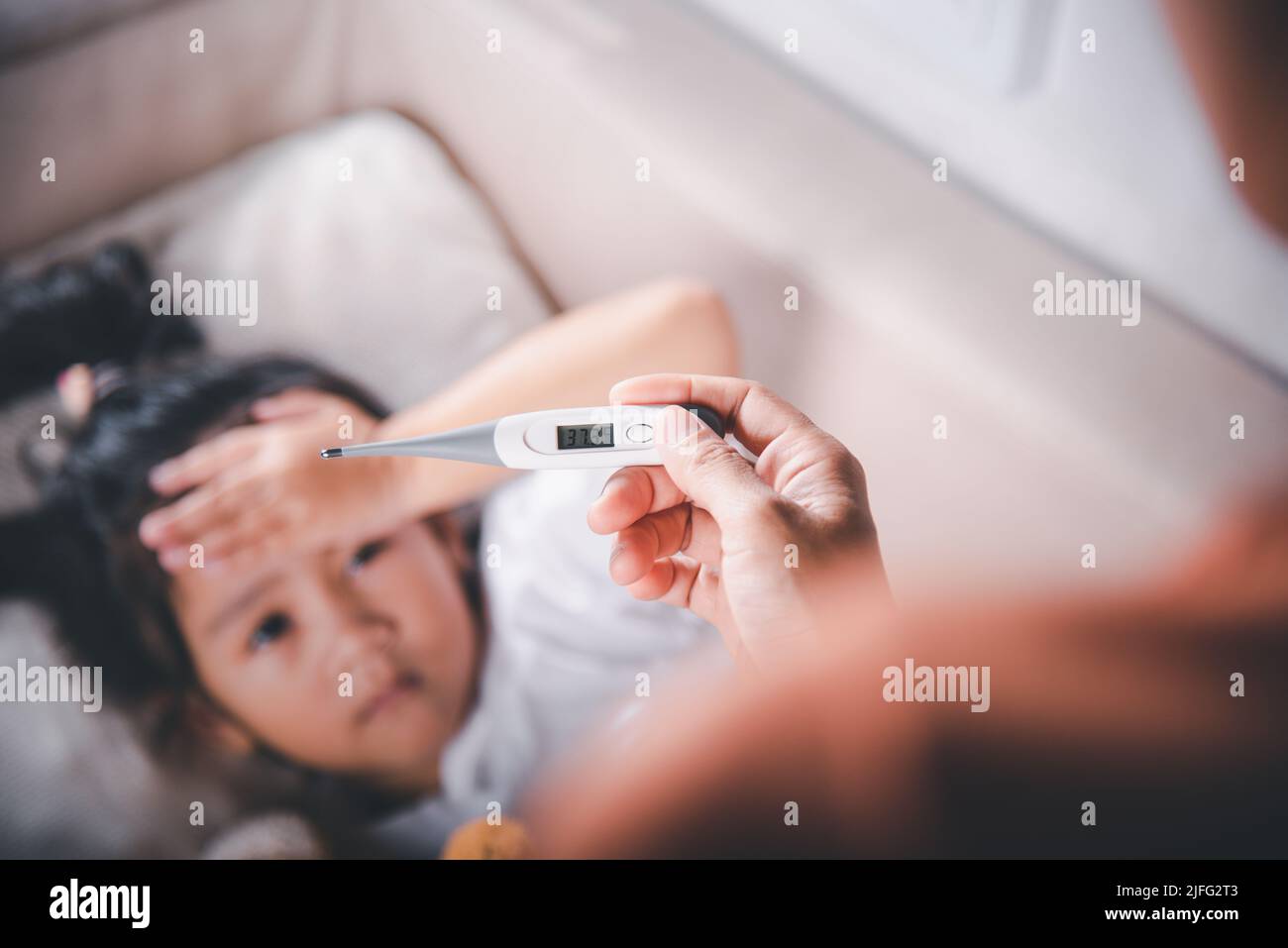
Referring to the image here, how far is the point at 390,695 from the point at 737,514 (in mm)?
312

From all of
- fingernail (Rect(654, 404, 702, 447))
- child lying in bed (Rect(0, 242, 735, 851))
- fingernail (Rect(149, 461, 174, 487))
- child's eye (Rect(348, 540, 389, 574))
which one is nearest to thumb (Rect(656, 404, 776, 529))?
fingernail (Rect(654, 404, 702, 447))

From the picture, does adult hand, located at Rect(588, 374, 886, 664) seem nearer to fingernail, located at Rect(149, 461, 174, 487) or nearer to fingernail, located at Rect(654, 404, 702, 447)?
fingernail, located at Rect(654, 404, 702, 447)

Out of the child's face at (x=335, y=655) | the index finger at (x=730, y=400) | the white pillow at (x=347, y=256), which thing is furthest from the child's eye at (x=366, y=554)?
the index finger at (x=730, y=400)

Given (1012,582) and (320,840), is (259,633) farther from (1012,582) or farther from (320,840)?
(1012,582)

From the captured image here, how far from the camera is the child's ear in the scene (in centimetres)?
67

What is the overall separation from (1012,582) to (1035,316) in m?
0.19

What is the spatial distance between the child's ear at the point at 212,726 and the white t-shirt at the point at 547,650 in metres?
0.12

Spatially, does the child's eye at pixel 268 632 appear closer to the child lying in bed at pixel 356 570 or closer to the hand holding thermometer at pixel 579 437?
the child lying in bed at pixel 356 570

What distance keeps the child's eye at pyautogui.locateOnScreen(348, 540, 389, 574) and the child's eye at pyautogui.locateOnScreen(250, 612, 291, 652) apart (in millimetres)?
61

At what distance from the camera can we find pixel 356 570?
2.24ft

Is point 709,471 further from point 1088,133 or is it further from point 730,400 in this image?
point 1088,133

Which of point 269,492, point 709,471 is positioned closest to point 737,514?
point 709,471

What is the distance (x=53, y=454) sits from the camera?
26.7 inches

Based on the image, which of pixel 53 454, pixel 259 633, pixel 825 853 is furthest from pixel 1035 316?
pixel 53 454
